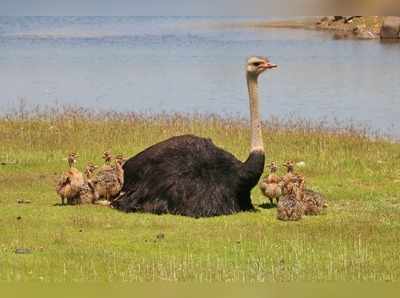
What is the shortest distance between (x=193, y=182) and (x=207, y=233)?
132 centimetres

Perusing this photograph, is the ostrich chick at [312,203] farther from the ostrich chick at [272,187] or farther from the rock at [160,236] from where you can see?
the rock at [160,236]

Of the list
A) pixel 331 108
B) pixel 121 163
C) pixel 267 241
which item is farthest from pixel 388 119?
pixel 267 241

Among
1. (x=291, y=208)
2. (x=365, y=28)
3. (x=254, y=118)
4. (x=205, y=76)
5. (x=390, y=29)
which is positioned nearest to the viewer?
(x=291, y=208)

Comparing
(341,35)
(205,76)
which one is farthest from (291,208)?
(341,35)

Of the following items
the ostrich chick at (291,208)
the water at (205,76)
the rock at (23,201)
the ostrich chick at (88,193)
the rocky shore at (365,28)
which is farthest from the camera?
the rocky shore at (365,28)

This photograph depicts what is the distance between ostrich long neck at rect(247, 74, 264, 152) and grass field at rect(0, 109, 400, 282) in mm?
819

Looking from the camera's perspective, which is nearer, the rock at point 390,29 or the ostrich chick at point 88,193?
the ostrich chick at point 88,193

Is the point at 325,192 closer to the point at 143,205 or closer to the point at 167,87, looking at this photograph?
the point at 143,205

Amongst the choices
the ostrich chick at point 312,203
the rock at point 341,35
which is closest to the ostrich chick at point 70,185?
the ostrich chick at point 312,203

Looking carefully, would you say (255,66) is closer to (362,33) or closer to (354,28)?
(362,33)

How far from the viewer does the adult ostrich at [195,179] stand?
438 inches

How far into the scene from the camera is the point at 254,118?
11523mm

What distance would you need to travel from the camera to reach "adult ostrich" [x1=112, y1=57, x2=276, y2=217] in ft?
36.5

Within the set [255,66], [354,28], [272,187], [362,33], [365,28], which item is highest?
[354,28]
